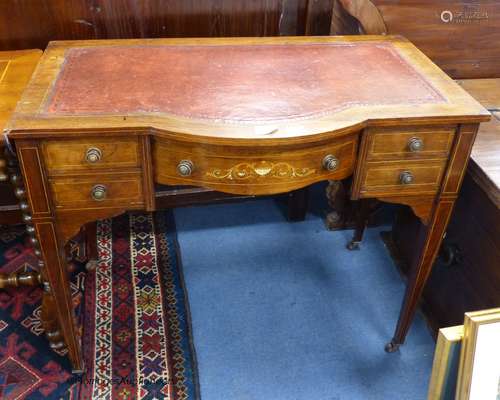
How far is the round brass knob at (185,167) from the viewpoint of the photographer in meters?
1.17

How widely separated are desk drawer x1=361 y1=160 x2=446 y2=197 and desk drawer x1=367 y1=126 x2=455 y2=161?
0.9 inches

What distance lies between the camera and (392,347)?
1.68 m

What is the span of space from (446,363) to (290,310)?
33.8 inches

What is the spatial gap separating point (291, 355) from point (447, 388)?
0.69 m

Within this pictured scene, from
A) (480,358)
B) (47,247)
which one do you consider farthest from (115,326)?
(480,358)

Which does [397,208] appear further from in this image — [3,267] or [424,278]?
[3,267]

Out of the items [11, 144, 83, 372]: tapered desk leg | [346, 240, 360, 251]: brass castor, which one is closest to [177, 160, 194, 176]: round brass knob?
[11, 144, 83, 372]: tapered desk leg

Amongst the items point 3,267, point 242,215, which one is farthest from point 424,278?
point 3,267

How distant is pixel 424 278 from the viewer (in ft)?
4.96

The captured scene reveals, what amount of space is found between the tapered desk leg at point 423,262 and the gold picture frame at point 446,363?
1.44 ft

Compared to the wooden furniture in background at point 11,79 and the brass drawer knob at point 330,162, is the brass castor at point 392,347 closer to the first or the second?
the brass drawer knob at point 330,162

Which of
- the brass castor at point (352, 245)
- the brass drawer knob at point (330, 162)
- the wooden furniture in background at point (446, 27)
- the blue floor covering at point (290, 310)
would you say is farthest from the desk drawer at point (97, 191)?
the brass castor at point (352, 245)

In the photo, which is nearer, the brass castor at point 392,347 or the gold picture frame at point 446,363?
the gold picture frame at point 446,363

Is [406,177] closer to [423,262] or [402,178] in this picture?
[402,178]
